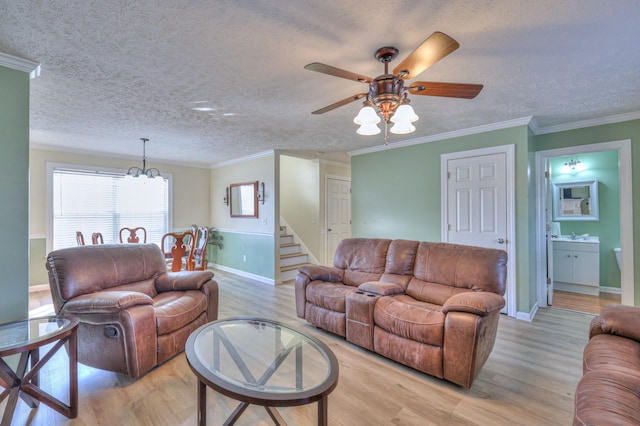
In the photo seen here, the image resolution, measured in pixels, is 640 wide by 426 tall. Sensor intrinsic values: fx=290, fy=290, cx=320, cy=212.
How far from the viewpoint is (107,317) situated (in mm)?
2084

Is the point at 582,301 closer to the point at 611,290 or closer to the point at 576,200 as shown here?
the point at 611,290

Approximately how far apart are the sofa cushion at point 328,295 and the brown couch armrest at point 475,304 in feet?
3.19

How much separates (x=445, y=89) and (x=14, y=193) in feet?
10.0

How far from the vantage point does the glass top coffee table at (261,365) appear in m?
1.31

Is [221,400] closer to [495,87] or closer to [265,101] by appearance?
[265,101]

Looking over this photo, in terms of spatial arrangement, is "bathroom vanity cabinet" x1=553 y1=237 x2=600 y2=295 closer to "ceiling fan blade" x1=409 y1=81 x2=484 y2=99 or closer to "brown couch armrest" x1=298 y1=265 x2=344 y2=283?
"brown couch armrest" x1=298 y1=265 x2=344 y2=283

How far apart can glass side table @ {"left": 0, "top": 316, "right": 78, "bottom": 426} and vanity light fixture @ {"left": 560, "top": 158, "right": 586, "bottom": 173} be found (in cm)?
675

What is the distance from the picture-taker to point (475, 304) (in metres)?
2.07

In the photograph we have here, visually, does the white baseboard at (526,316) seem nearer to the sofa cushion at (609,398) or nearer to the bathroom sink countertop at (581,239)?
the bathroom sink countertop at (581,239)

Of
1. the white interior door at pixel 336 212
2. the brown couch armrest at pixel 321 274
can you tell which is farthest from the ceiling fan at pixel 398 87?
the white interior door at pixel 336 212

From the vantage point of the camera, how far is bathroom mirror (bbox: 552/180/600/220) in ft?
15.5

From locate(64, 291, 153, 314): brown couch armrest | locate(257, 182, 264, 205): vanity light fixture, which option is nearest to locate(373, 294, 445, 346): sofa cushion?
locate(64, 291, 153, 314): brown couch armrest

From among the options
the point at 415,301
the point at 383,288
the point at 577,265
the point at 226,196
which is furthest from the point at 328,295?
the point at 577,265

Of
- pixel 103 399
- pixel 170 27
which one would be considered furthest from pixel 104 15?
pixel 103 399
